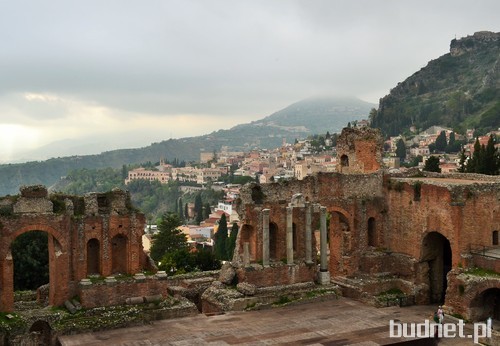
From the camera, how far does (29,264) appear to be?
37062 millimetres

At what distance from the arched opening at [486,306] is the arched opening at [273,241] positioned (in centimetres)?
963

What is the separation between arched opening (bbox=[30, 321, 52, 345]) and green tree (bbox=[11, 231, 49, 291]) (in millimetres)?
15055

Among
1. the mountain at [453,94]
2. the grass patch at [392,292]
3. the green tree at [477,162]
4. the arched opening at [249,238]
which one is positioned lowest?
the grass patch at [392,292]

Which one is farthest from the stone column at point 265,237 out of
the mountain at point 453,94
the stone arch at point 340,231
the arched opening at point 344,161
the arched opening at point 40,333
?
the mountain at point 453,94

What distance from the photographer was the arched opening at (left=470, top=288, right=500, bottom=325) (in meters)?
25.8

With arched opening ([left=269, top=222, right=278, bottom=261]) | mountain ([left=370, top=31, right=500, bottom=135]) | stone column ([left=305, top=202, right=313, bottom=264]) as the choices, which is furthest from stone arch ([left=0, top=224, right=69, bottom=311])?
mountain ([left=370, top=31, right=500, bottom=135])

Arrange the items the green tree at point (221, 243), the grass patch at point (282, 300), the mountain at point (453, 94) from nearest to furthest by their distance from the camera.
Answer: the grass patch at point (282, 300)
the green tree at point (221, 243)
the mountain at point (453, 94)

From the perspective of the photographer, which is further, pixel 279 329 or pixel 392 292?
pixel 392 292

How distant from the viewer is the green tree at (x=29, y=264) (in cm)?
3697

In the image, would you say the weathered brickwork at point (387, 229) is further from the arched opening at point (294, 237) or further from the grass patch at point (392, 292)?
the grass patch at point (392, 292)

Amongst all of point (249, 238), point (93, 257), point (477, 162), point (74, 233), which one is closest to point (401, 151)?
point (477, 162)

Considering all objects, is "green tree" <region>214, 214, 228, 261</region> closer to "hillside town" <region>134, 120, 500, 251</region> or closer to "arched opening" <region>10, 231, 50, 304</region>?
"hillside town" <region>134, 120, 500, 251</region>

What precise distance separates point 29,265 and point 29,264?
75mm

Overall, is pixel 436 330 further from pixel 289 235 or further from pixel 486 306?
pixel 289 235
